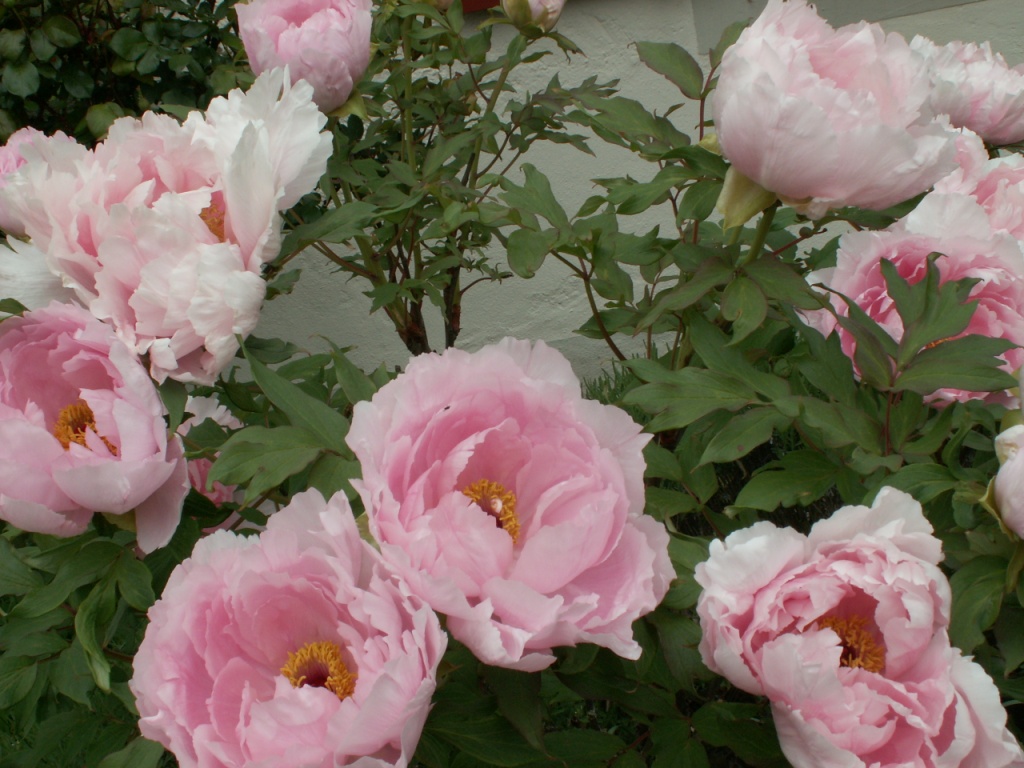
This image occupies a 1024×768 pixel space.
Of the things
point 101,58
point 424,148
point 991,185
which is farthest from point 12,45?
point 991,185

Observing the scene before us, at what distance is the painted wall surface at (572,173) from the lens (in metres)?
2.37

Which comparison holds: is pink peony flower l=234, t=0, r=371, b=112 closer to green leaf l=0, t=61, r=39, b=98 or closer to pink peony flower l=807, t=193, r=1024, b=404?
pink peony flower l=807, t=193, r=1024, b=404

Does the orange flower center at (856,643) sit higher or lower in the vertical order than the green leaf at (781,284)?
lower

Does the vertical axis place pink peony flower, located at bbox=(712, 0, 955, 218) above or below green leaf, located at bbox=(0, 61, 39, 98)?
above

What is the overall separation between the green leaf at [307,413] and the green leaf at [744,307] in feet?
0.93

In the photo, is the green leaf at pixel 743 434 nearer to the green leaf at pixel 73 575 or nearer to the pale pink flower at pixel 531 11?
the green leaf at pixel 73 575

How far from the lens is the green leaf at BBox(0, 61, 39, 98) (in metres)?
1.84

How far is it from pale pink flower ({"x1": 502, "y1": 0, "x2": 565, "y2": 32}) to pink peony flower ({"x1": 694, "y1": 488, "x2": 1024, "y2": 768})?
896 millimetres

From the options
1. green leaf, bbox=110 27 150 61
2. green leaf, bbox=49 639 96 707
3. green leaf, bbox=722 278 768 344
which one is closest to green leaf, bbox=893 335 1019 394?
green leaf, bbox=722 278 768 344

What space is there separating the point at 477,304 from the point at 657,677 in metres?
2.17

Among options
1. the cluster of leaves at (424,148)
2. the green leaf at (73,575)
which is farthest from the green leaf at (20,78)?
the green leaf at (73,575)

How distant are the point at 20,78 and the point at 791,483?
1816 mm

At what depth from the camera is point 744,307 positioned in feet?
2.25

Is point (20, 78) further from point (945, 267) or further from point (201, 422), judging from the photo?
point (945, 267)
